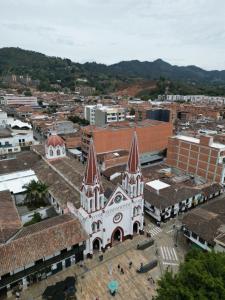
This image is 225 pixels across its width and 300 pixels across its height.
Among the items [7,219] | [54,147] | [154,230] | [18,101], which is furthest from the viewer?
[18,101]

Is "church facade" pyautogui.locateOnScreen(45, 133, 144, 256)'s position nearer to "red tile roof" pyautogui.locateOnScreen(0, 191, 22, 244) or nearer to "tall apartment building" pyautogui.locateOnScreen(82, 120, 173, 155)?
"red tile roof" pyautogui.locateOnScreen(0, 191, 22, 244)

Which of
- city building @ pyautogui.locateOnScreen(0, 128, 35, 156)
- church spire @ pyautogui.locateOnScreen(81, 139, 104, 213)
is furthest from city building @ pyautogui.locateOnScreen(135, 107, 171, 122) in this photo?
church spire @ pyautogui.locateOnScreen(81, 139, 104, 213)

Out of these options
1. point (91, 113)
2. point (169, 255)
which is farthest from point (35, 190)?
point (91, 113)

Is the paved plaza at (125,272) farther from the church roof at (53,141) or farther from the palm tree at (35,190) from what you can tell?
the church roof at (53,141)

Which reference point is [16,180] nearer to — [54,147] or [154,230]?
[54,147]

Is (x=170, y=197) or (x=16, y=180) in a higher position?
(x=16, y=180)

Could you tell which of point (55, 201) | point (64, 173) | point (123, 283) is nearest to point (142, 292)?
point (123, 283)
